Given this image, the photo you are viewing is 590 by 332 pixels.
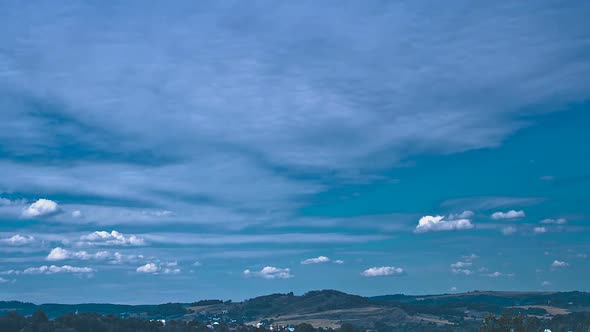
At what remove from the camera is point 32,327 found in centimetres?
19888

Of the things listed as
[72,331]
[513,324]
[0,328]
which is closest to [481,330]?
[513,324]

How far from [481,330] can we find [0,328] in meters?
152

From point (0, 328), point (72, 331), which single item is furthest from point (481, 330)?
point (0, 328)

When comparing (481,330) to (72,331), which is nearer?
(481,330)

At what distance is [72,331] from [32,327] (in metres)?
13.8

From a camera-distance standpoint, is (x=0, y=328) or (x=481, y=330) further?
(x=0, y=328)

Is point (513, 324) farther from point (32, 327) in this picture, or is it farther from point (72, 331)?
point (32, 327)

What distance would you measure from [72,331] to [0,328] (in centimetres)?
2197

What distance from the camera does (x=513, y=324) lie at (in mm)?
117188

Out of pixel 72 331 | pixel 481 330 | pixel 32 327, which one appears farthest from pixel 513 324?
pixel 32 327

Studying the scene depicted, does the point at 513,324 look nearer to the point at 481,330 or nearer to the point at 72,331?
the point at 481,330

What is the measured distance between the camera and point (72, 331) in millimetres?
197375

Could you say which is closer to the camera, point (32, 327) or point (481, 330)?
point (481, 330)

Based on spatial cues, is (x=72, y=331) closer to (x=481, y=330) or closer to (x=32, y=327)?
(x=32, y=327)
